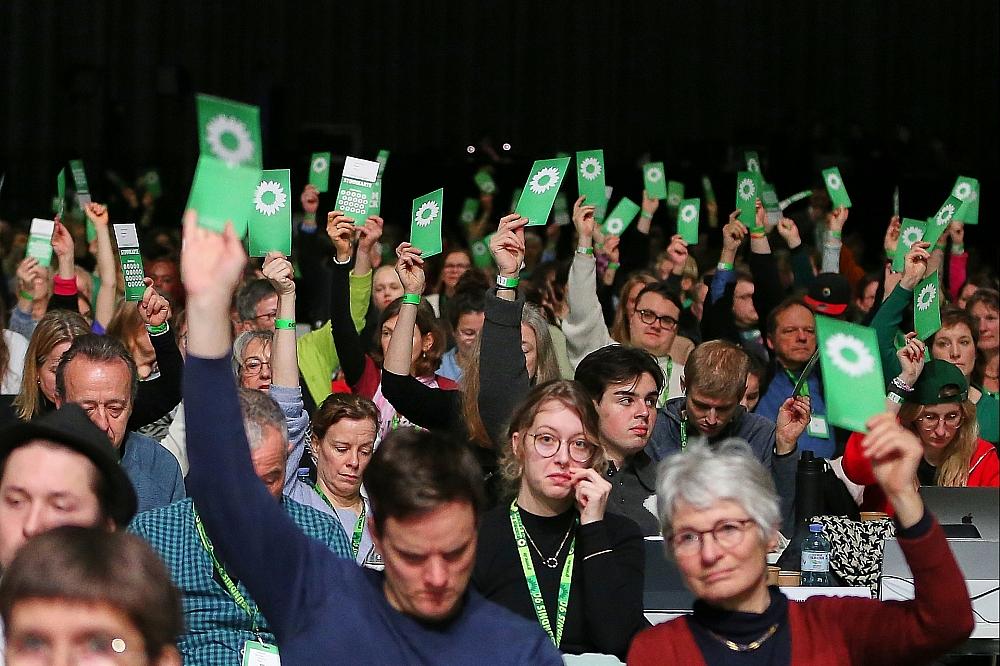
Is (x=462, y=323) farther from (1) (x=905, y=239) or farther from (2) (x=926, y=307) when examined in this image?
(1) (x=905, y=239)

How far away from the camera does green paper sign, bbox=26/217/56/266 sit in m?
5.63

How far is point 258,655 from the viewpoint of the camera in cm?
297

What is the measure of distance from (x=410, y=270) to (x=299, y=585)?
2.60 m

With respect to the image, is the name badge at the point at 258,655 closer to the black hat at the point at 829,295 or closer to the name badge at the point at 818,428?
the name badge at the point at 818,428

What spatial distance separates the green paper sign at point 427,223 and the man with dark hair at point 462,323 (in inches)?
18.6

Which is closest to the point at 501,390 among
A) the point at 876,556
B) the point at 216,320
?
the point at 876,556

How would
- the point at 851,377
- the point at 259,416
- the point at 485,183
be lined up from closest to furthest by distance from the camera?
the point at 851,377
the point at 259,416
the point at 485,183

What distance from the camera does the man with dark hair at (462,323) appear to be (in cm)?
555

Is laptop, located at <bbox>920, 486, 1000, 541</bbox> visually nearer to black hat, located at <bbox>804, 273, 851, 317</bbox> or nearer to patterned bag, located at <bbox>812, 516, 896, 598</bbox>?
patterned bag, located at <bbox>812, 516, 896, 598</bbox>

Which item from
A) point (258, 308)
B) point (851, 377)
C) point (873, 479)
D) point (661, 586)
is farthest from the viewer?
point (258, 308)

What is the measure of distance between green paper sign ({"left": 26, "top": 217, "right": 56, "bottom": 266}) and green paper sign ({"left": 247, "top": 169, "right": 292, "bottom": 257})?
1.11m

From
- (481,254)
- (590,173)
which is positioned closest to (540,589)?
(590,173)

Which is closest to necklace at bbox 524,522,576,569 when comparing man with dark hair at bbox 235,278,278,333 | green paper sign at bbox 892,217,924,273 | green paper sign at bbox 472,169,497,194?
man with dark hair at bbox 235,278,278,333

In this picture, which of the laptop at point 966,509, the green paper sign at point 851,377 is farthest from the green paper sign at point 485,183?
the green paper sign at point 851,377
